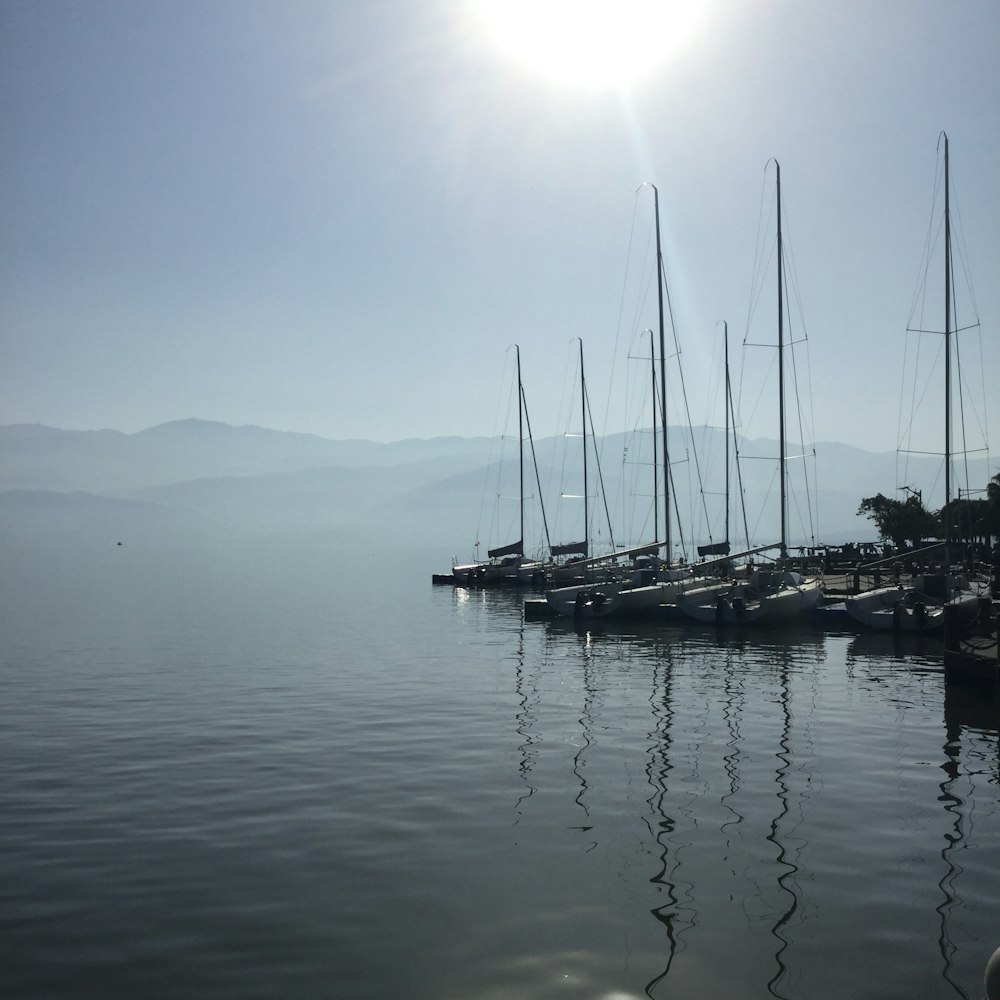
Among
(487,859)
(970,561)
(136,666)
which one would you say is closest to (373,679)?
(136,666)

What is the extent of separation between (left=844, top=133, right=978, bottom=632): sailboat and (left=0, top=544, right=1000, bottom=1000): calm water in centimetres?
1043

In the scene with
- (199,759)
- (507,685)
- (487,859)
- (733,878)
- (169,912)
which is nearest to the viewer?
(169,912)

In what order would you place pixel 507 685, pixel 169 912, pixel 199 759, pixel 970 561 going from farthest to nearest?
1. pixel 970 561
2. pixel 507 685
3. pixel 199 759
4. pixel 169 912

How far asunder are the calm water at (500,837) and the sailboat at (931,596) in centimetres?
1043

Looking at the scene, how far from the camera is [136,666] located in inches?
1452

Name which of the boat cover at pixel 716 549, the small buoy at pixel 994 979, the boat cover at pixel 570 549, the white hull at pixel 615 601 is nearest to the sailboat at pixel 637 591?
the white hull at pixel 615 601

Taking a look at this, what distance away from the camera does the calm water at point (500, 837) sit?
9906 mm

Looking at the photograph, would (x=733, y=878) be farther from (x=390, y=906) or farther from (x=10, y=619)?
(x=10, y=619)

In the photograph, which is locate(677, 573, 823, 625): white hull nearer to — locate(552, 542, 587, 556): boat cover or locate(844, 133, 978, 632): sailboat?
locate(844, 133, 978, 632): sailboat

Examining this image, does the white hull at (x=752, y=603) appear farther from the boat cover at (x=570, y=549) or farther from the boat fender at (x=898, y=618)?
the boat cover at (x=570, y=549)

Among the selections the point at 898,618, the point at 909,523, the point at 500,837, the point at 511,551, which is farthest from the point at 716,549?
the point at 500,837

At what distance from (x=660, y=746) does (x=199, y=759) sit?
9665 millimetres

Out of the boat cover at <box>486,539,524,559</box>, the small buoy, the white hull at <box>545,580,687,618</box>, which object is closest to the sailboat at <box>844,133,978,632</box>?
the white hull at <box>545,580,687,618</box>

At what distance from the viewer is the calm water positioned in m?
9.91
